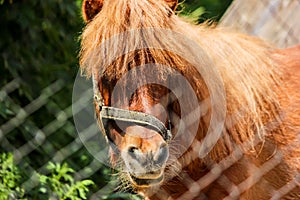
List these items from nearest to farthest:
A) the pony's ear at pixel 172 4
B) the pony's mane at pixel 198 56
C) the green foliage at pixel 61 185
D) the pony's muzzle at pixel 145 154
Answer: the pony's muzzle at pixel 145 154 → the pony's mane at pixel 198 56 → the pony's ear at pixel 172 4 → the green foliage at pixel 61 185

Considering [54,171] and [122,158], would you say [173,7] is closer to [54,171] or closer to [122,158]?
[122,158]

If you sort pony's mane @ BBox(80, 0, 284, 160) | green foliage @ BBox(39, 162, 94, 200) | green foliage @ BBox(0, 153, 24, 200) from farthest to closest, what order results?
green foliage @ BBox(39, 162, 94, 200) → green foliage @ BBox(0, 153, 24, 200) → pony's mane @ BBox(80, 0, 284, 160)

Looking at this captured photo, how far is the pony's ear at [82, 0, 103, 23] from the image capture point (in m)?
3.00

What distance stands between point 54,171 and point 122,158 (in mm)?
1334

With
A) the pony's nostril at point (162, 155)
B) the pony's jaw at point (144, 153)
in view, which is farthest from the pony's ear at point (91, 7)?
the pony's nostril at point (162, 155)

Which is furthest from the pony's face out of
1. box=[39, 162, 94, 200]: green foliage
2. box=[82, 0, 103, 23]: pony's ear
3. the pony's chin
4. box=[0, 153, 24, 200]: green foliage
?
box=[39, 162, 94, 200]: green foliage

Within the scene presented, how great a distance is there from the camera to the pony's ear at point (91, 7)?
9.85ft

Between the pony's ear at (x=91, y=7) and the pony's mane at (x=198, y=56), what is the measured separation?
0.06 meters

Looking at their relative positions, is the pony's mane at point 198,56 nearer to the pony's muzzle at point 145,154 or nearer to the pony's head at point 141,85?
the pony's head at point 141,85

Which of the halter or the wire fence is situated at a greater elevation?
the halter

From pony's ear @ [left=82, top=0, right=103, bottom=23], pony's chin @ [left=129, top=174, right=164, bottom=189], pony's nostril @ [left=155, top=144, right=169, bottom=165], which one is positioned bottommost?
pony's chin @ [left=129, top=174, right=164, bottom=189]

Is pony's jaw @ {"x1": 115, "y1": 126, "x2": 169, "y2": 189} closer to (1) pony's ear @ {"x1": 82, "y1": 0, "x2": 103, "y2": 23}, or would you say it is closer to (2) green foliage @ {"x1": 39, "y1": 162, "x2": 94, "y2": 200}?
(1) pony's ear @ {"x1": 82, "y1": 0, "x2": 103, "y2": 23}

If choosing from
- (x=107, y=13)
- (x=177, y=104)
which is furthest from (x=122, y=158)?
(x=107, y=13)

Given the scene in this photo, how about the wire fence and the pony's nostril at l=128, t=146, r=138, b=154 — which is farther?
the wire fence
